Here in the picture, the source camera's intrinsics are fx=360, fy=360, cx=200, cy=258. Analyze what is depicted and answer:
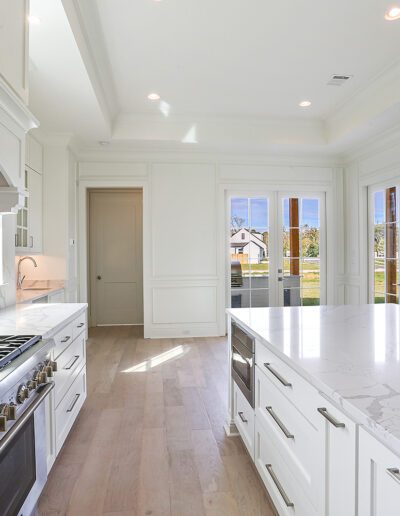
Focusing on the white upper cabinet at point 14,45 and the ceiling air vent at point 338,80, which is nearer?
the white upper cabinet at point 14,45

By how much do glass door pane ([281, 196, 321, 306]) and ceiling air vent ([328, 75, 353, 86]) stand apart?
200 cm

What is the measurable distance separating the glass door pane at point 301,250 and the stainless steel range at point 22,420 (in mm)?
4514

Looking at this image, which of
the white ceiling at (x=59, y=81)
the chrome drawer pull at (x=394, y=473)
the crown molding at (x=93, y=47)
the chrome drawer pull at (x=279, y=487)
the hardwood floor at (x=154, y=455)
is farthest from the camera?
the crown molding at (x=93, y=47)

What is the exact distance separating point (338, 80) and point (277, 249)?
2542mm

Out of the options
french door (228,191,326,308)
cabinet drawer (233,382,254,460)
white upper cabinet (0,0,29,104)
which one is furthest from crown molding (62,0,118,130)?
cabinet drawer (233,382,254,460)

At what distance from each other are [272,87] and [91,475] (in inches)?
156

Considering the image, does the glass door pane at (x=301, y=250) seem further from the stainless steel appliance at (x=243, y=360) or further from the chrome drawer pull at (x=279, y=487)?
the chrome drawer pull at (x=279, y=487)

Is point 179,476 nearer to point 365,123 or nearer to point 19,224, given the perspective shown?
point 19,224

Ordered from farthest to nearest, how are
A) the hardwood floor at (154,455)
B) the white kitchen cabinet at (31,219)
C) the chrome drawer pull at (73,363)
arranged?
the white kitchen cabinet at (31,219), the chrome drawer pull at (73,363), the hardwood floor at (154,455)

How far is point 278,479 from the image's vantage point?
1517 mm

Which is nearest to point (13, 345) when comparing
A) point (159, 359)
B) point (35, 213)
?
point (159, 359)

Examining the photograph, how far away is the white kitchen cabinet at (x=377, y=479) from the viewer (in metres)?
0.78

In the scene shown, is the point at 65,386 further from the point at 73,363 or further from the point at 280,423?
the point at 280,423

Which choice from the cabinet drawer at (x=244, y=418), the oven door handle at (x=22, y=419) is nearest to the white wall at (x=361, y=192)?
the cabinet drawer at (x=244, y=418)
